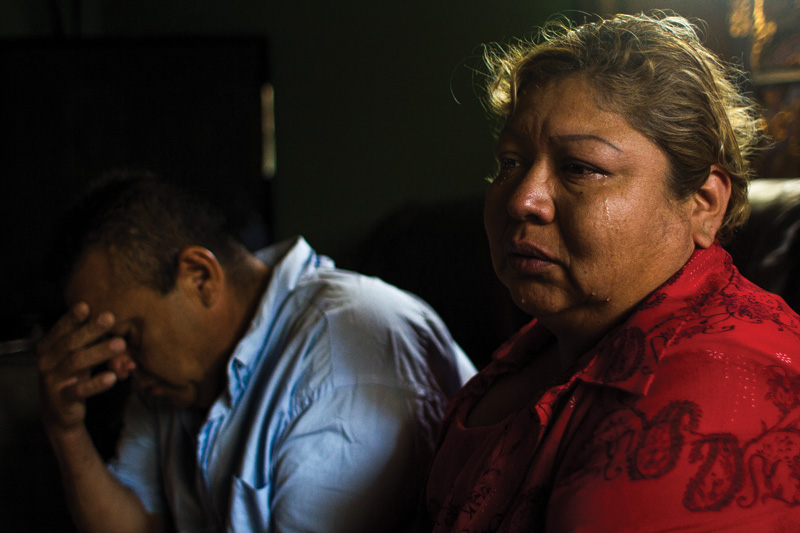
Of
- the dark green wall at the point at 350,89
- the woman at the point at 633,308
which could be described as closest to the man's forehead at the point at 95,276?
the woman at the point at 633,308

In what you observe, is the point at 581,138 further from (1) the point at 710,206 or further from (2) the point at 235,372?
(2) the point at 235,372

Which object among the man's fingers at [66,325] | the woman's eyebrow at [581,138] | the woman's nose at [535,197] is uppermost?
the woman's eyebrow at [581,138]

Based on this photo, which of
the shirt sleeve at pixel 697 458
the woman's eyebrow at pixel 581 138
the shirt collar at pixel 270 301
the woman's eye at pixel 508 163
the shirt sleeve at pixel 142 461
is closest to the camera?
the shirt sleeve at pixel 697 458

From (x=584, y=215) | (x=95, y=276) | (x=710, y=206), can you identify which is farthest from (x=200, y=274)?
(x=710, y=206)

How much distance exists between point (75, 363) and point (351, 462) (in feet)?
2.00

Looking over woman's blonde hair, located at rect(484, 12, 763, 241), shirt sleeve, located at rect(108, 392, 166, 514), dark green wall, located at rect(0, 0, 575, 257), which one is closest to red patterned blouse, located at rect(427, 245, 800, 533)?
woman's blonde hair, located at rect(484, 12, 763, 241)

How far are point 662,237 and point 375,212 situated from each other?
205 cm

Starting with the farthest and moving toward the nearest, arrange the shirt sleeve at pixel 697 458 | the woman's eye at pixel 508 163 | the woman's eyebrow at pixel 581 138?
1. the woman's eye at pixel 508 163
2. the woman's eyebrow at pixel 581 138
3. the shirt sleeve at pixel 697 458

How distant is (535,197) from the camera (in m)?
0.76

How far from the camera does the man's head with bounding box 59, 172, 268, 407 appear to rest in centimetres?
120

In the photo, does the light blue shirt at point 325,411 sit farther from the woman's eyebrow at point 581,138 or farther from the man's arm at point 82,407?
the woman's eyebrow at point 581,138

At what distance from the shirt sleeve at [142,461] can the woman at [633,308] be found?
0.85 metres

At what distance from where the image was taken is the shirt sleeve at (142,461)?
1472 mm

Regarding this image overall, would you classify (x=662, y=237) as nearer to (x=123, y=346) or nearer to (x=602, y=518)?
(x=602, y=518)
